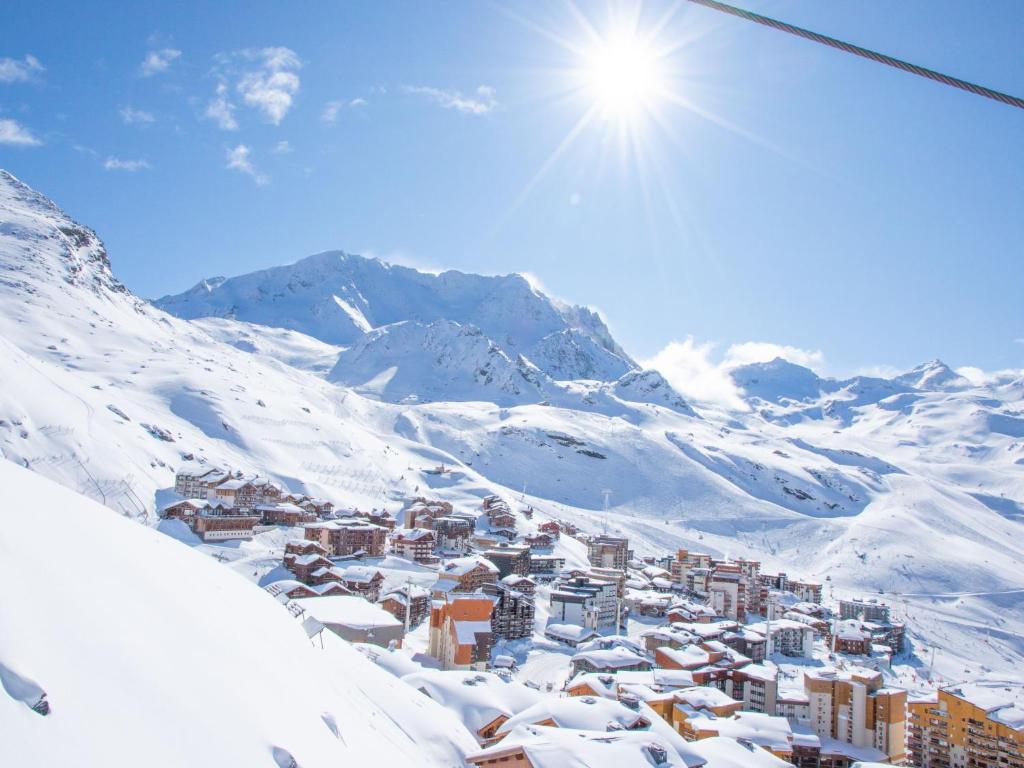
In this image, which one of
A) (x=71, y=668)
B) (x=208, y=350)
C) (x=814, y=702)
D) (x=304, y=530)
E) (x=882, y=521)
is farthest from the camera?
(x=208, y=350)

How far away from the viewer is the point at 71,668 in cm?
616

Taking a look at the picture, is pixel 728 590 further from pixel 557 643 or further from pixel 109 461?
pixel 109 461

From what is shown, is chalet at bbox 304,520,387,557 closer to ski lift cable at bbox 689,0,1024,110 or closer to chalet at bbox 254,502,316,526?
chalet at bbox 254,502,316,526

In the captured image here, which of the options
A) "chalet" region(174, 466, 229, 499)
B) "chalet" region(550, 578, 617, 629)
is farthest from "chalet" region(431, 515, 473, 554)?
"chalet" region(174, 466, 229, 499)

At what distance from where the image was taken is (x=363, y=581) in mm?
47844

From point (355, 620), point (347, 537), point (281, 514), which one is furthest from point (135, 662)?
point (281, 514)

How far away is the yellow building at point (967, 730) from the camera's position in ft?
116

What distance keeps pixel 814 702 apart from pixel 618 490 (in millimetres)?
85354

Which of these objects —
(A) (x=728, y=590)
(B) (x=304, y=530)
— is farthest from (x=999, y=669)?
(B) (x=304, y=530)

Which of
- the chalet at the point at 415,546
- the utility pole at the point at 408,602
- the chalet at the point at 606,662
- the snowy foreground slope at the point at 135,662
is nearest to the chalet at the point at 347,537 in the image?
the chalet at the point at 415,546

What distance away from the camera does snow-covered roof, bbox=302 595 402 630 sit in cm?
3622

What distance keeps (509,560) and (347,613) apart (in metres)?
25.6

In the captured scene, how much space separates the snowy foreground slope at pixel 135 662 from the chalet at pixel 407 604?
33.2 meters

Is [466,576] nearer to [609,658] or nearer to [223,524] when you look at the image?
[609,658]
